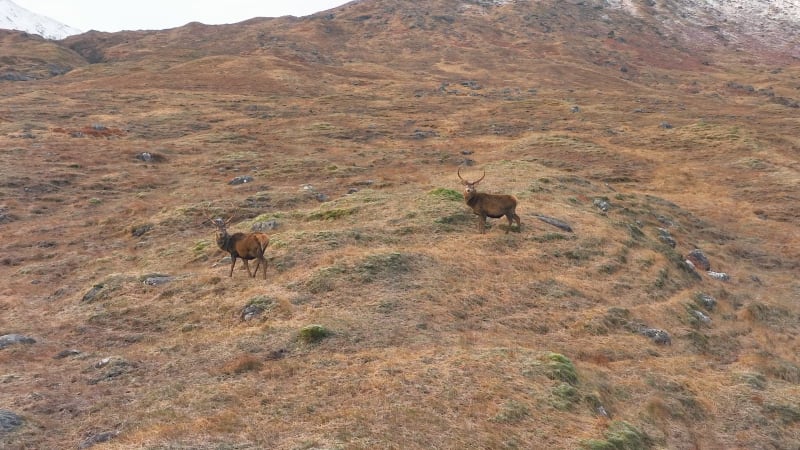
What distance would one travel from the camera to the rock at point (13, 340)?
15242 mm

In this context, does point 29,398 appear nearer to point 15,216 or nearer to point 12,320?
point 12,320

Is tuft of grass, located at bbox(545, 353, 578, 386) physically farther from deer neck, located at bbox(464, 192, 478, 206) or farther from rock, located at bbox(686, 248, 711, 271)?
rock, located at bbox(686, 248, 711, 271)

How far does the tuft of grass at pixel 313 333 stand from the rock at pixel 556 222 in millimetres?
13928

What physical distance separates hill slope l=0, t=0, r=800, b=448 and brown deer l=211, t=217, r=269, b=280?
79 centimetres

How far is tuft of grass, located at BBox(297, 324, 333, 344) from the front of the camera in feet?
47.0

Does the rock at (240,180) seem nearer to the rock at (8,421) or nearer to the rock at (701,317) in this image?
the rock at (8,421)

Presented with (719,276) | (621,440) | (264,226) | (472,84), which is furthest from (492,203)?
(472,84)

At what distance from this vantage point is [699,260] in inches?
1078

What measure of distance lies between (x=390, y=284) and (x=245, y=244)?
17.4 feet

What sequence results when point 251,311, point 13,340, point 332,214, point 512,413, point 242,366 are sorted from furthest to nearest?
point 332,214 < point 251,311 < point 13,340 < point 242,366 < point 512,413

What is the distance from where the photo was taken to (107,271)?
73.3 feet

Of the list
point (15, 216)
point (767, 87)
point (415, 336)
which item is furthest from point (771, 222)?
point (767, 87)

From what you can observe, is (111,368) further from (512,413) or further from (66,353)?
(512,413)

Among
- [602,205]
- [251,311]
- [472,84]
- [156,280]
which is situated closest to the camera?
[251,311]
